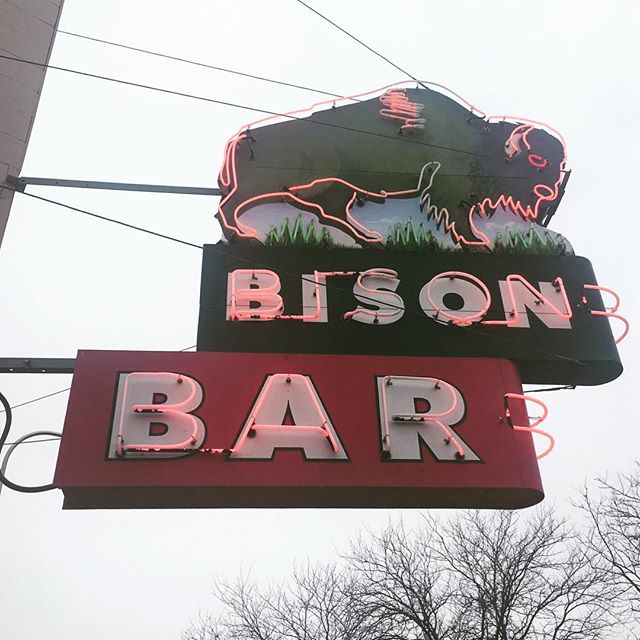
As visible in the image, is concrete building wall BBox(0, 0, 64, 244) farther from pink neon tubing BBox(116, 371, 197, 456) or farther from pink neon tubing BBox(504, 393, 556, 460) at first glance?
pink neon tubing BBox(504, 393, 556, 460)

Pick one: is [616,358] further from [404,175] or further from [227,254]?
[227,254]

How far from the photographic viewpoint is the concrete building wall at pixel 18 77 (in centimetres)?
732

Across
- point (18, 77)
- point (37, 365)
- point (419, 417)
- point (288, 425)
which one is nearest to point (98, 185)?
point (18, 77)

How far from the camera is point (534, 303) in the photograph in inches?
289

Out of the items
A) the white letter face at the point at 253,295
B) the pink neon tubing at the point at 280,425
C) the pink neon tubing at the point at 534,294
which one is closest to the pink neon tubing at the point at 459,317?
the pink neon tubing at the point at 534,294

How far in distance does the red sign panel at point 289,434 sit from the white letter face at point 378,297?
0.57 m

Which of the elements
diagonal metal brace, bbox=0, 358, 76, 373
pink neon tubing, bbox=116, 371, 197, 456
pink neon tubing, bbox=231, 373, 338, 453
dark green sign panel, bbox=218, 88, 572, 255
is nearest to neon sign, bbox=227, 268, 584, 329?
dark green sign panel, bbox=218, 88, 572, 255

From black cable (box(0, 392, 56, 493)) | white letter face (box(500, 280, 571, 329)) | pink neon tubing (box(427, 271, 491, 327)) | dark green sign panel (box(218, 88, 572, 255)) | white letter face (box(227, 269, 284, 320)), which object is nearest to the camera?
black cable (box(0, 392, 56, 493))

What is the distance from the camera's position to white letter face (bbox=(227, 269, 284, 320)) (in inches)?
270

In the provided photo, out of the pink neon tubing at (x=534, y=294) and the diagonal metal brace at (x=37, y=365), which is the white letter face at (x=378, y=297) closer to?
the pink neon tubing at (x=534, y=294)

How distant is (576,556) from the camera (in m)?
15.4

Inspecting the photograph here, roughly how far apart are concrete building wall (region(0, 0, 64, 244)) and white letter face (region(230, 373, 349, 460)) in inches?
132

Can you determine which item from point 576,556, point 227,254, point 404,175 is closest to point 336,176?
point 404,175

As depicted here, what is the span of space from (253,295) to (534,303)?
2976mm
